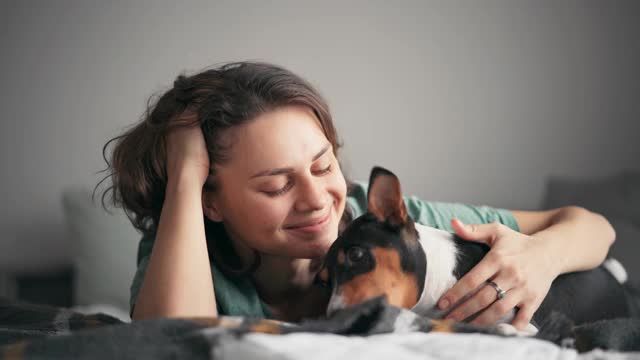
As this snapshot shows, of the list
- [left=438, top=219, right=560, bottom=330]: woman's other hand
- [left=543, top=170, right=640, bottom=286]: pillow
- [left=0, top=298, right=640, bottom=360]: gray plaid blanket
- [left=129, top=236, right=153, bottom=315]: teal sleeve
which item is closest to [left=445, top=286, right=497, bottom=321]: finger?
[left=438, top=219, right=560, bottom=330]: woman's other hand

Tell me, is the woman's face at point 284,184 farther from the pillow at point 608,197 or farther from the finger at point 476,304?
the pillow at point 608,197

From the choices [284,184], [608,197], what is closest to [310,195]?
[284,184]

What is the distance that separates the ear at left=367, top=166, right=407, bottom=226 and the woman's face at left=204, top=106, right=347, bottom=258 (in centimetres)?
10

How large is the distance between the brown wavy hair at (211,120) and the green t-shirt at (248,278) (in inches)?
1.4

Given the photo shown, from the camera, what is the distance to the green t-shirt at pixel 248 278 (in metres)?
1.31

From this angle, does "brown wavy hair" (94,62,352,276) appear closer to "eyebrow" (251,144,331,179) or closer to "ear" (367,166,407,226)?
"eyebrow" (251,144,331,179)

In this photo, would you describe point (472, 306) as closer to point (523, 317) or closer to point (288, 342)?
point (523, 317)

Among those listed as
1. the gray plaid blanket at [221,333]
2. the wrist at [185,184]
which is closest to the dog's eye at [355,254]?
the gray plaid blanket at [221,333]

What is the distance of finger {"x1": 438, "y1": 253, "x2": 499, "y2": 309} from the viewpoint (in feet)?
3.54

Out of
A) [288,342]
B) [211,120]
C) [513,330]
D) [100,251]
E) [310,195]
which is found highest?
[211,120]

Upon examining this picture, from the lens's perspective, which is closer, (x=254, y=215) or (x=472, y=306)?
(x=472, y=306)

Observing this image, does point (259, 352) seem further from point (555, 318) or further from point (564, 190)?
point (564, 190)

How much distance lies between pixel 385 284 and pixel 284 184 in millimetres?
277

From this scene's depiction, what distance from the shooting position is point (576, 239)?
1337 millimetres
